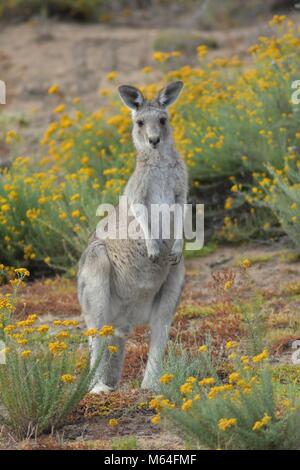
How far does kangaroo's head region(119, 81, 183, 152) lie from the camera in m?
6.62

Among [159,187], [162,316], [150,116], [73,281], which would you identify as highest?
[150,116]

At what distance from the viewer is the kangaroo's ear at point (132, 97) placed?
22.4 ft

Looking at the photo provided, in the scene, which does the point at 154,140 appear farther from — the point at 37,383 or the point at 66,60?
the point at 66,60

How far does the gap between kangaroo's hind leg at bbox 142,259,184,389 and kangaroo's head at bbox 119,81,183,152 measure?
83cm

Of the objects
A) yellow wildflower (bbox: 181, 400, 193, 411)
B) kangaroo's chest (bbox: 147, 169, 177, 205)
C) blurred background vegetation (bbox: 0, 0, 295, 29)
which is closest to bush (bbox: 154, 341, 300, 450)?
yellow wildflower (bbox: 181, 400, 193, 411)

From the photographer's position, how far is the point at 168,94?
6902 millimetres

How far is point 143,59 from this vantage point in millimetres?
14375

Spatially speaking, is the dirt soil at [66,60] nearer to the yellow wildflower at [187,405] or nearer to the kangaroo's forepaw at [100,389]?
the kangaroo's forepaw at [100,389]

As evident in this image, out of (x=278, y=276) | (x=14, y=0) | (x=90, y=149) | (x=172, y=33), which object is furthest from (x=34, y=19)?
(x=278, y=276)

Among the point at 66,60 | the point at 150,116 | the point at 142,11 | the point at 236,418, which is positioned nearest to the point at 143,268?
the point at 150,116

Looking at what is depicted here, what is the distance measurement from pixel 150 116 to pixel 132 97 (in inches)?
10.1

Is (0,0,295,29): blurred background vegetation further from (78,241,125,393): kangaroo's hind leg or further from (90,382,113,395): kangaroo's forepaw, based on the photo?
(90,382,113,395): kangaroo's forepaw

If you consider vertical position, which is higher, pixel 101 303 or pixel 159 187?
pixel 159 187

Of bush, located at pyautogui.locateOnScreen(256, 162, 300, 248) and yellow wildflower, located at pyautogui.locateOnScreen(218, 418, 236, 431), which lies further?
bush, located at pyautogui.locateOnScreen(256, 162, 300, 248)
